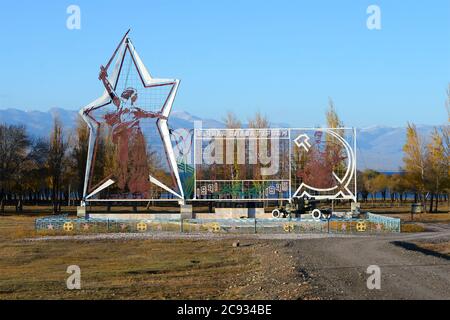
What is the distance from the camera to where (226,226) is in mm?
33875

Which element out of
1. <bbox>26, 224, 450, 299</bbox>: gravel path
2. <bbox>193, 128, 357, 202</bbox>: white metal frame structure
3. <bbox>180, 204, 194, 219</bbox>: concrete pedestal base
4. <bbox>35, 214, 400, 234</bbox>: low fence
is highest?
<bbox>193, 128, 357, 202</bbox>: white metal frame structure

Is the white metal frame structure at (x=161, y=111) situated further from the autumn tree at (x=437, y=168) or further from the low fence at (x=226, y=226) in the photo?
the autumn tree at (x=437, y=168)

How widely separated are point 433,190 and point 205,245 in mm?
33511

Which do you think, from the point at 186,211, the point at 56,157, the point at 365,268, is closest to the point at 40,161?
the point at 56,157

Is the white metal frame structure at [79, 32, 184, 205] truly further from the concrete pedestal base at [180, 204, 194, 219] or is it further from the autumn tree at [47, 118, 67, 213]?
the autumn tree at [47, 118, 67, 213]

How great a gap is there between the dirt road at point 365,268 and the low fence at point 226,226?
3.92 m

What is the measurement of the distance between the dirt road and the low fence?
3.92 metres

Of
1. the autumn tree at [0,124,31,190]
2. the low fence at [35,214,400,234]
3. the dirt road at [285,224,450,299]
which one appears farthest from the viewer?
the autumn tree at [0,124,31,190]

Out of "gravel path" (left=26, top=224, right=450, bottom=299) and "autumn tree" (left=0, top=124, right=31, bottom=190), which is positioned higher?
"autumn tree" (left=0, top=124, right=31, bottom=190)

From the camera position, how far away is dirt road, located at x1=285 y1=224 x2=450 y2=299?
14351mm

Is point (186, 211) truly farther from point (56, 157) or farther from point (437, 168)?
point (437, 168)

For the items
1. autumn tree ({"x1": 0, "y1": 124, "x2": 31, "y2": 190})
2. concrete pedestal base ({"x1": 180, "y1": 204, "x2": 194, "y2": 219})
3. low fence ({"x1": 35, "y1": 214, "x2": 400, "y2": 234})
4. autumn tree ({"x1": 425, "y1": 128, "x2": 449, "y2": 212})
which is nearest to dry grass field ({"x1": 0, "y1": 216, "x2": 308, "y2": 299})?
low fence ({"x1": 35, "y1": 214, "x2": 400, "y2": 234})

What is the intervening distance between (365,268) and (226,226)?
51.9 ft

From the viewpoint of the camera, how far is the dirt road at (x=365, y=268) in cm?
1435
